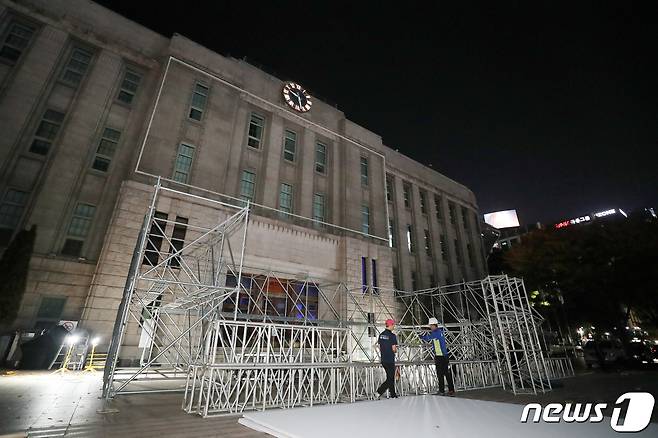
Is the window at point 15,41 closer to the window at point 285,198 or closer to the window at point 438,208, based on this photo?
the window at point 285,198

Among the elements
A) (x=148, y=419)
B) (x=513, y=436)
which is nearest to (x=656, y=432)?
(x=513, y=436)

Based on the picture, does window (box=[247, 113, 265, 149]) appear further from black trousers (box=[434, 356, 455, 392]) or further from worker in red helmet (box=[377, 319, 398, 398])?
black trousers (box=[434, 356, 455, 392])

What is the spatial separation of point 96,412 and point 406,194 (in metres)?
29.8

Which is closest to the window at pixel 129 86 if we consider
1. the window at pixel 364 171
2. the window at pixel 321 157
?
the window at pixel 321 157

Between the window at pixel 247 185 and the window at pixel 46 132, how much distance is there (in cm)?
1001

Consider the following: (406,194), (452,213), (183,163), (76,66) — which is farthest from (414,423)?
(452,213)

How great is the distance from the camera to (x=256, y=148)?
21812 mm

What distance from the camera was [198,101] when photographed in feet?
65.8

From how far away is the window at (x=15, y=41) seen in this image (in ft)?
53.3

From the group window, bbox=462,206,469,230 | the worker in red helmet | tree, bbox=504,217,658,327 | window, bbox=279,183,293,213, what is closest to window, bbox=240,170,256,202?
window, bbox=279,183,293,213

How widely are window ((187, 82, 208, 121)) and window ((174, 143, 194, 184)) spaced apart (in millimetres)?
2320

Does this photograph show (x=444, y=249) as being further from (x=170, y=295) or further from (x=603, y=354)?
(x=170, y=295)

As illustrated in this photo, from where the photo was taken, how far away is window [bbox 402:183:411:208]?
31.3 meters

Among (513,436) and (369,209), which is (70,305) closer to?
(513,436)
